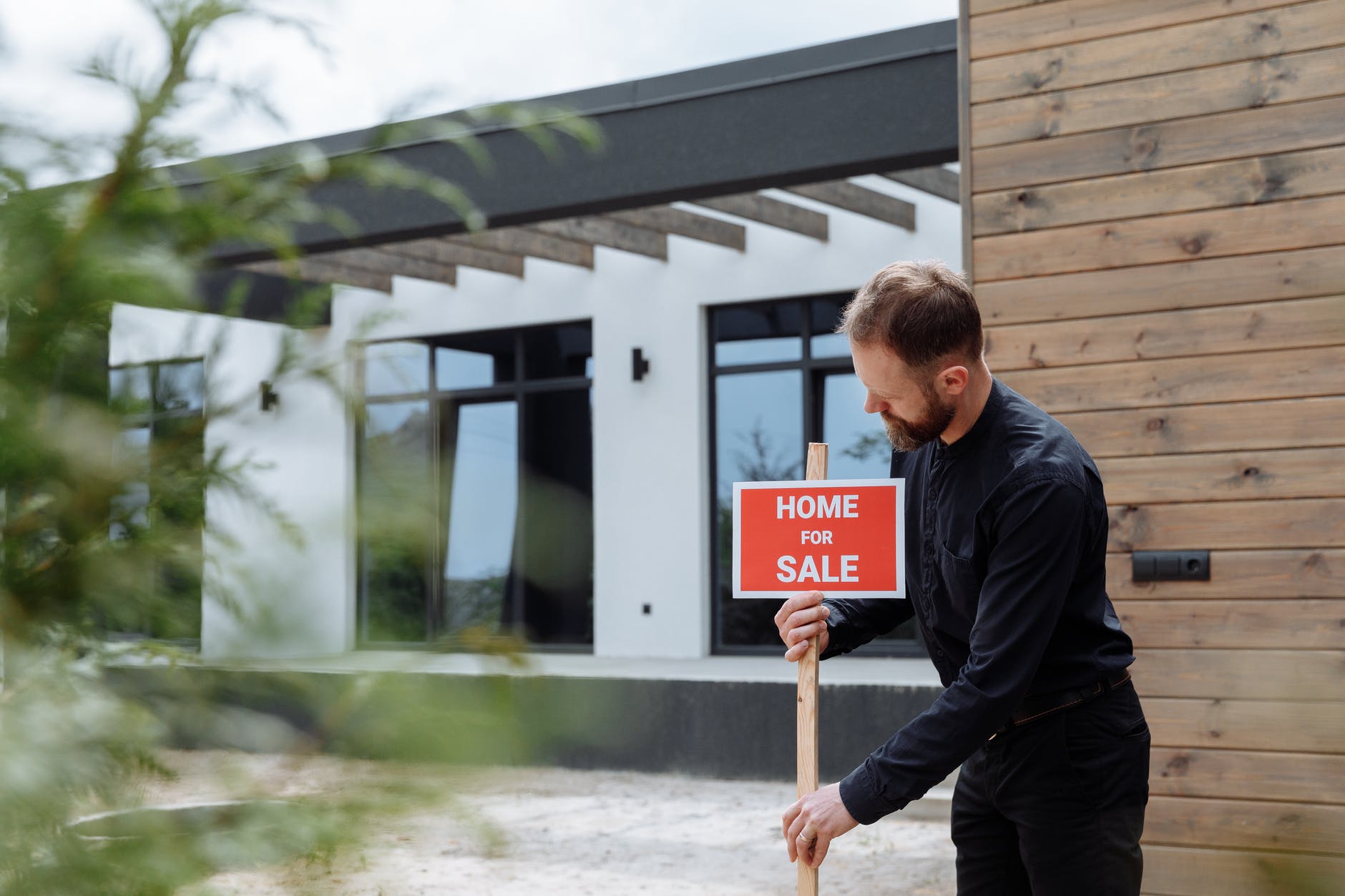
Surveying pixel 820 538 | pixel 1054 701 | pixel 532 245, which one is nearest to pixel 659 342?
pixel 532 245

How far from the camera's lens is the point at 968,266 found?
3680mm

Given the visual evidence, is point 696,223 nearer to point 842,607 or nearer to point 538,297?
point 538,297

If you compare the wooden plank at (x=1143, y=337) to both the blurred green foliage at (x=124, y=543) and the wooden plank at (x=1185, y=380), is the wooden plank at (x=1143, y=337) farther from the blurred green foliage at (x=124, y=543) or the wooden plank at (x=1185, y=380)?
the blurred green foliage at (x=124, y=543)

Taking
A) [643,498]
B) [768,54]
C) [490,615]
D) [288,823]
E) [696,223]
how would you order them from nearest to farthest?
→ [288,823] < [490,615] < [768,54] < [696,223] < [643,498]

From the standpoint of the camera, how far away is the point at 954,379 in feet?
6.68

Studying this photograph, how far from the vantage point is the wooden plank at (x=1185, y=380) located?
3270 mm

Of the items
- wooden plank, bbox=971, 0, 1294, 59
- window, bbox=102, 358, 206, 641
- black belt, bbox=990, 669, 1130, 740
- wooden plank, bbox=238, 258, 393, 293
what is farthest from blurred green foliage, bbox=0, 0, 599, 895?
wooden plank, bbox=238, 258, 393, 293

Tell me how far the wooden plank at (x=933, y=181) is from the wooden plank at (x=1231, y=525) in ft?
15.6

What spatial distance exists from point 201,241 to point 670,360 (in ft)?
28.3

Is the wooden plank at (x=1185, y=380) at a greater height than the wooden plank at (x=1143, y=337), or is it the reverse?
the wooden plank at (x=1143, y=337)

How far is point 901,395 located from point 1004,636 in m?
0.42

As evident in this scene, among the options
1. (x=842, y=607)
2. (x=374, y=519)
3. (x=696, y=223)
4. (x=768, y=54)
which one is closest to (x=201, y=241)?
(x=374, y=519)

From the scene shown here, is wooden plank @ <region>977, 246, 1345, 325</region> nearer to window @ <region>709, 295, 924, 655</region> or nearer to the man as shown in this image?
the man

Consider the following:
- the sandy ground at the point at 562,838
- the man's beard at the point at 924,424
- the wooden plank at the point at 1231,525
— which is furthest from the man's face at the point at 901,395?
the wooden plank at the point at 1231,525
